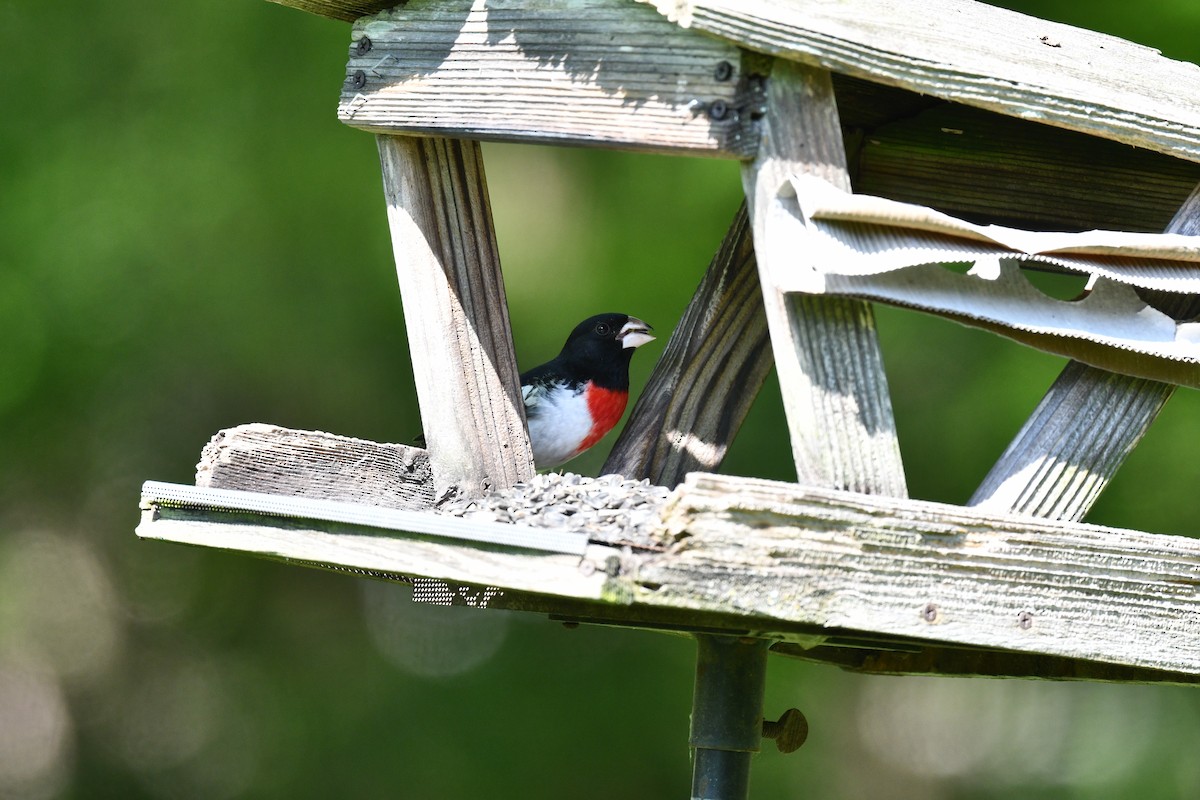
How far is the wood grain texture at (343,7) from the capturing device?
2967mm

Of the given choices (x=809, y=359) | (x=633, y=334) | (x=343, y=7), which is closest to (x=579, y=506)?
(x=809, y=359)

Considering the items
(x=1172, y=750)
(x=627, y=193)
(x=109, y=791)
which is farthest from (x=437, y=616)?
(x=1172, y=750)

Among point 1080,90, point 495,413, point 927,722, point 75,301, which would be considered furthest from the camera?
point 927,722

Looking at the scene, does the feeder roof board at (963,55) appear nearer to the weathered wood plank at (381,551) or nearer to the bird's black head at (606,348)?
the weathered wood plank at (381,551)

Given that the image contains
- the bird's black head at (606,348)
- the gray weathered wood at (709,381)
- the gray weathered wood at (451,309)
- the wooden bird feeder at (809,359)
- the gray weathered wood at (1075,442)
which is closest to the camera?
the wooden bird feeder at (809,359)

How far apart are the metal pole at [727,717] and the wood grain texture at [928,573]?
58cm

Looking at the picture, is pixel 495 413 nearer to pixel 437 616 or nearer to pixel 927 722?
pixel 437 616

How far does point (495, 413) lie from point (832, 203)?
1.19 m

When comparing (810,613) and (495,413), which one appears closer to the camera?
(810,613)

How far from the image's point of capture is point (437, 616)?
805 centimetres

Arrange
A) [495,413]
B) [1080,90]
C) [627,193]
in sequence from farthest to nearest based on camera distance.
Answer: [627,193] → [495,413] → [1080,90]

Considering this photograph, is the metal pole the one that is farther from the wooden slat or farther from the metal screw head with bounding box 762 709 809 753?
the wooden slat

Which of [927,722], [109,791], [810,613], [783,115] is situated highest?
[783,115]

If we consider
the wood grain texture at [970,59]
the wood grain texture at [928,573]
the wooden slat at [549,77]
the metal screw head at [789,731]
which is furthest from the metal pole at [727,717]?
the wood grain texture at [970,59]
